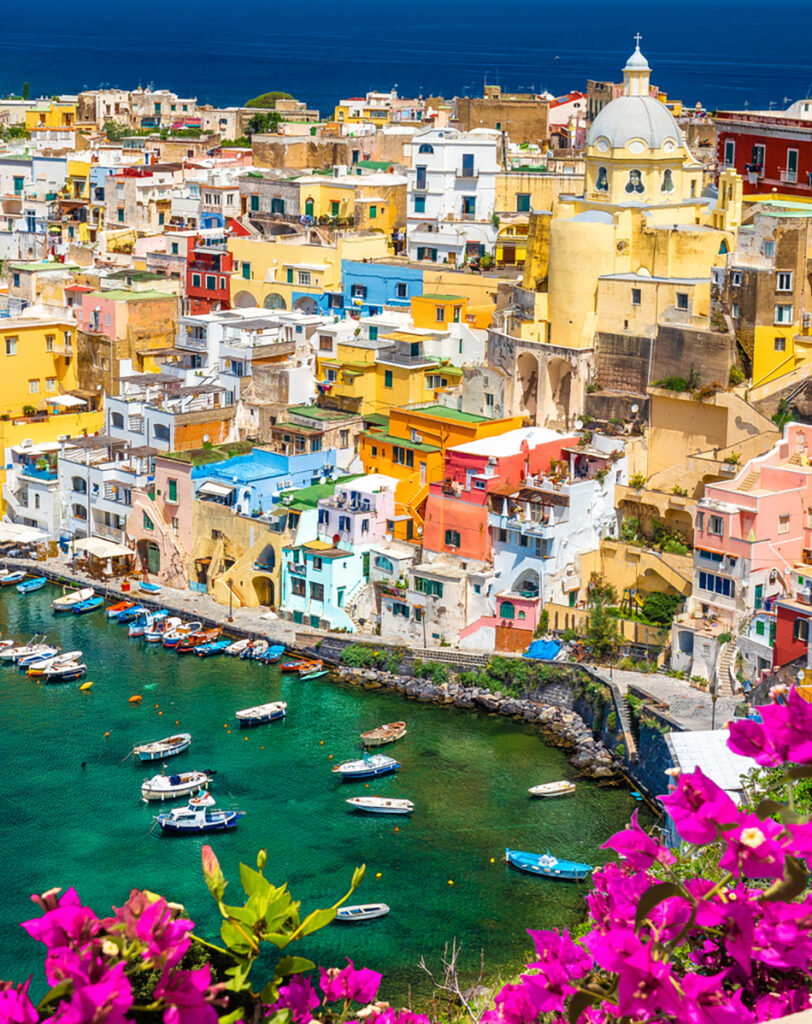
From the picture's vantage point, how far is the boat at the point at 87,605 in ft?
110

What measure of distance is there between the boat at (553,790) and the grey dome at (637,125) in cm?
1515

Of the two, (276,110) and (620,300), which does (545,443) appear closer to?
(620,300)

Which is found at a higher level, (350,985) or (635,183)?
(635,183)

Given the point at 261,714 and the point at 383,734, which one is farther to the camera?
the point at 261,714

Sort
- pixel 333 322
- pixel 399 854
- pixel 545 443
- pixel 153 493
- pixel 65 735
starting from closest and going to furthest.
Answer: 1. pixel 399 854
2. pixel 65 735
3. pixel 545 443
4. pixel 153 493
5. pixel 333 322

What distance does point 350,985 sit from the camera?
6578mm

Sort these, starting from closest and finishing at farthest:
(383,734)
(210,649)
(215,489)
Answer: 1. (383,734)
2. (210,649)
3. (215,489)

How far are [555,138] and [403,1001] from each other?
42767mm

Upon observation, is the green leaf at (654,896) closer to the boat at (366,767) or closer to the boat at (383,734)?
the boat at (366,767)

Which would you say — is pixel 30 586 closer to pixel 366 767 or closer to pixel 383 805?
pixel 366 767

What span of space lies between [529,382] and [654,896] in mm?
30153

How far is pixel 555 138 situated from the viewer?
57.0 meters

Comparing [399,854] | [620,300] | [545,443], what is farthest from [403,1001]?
[620,300]

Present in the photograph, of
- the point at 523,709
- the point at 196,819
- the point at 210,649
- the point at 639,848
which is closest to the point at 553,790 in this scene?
the point at 523,709
